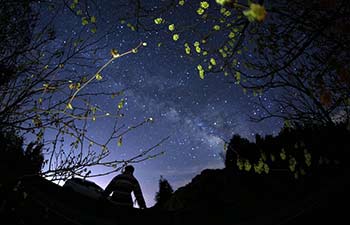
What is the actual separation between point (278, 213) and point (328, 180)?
1.04m

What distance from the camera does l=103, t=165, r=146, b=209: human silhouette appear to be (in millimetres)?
5598

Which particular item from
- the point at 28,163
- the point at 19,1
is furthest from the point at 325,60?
the point at 28,163

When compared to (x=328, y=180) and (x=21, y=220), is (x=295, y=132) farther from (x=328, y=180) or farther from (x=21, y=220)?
(x=21, y=220)

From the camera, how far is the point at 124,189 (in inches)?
224

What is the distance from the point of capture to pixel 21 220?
4320 millimetres

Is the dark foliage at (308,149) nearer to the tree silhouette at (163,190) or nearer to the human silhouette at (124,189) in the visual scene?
the human silhouette at (124,189)

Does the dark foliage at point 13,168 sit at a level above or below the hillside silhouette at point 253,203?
above

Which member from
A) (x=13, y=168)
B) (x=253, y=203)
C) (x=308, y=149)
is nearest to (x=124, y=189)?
(x=13, y=168)

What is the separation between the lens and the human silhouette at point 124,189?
5598 mm

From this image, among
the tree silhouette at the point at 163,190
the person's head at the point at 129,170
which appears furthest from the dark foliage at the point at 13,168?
the tree silhouette at the point at 163,190

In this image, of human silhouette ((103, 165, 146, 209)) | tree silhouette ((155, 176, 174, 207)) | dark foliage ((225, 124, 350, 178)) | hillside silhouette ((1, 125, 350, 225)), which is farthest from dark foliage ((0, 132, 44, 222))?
tree silhouette ((155, 176, 174, 207))

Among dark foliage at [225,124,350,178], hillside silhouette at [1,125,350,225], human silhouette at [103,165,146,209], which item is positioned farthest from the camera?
dark foliage at [225,124,350,178]

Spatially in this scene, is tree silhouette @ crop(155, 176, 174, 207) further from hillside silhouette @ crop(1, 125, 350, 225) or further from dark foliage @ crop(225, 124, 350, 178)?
hillside silhouette @ crop(1, 125, 350, 225)


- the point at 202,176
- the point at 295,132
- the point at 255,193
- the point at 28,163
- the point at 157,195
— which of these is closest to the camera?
the point at 28,163
